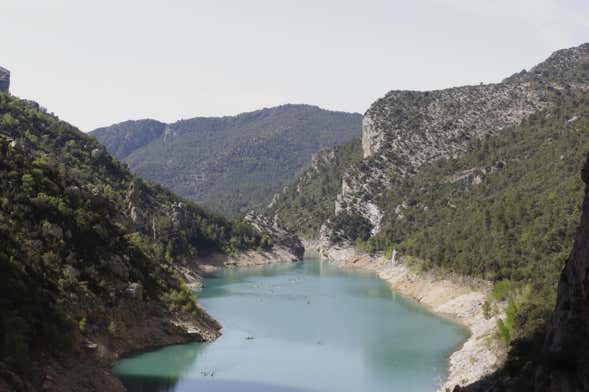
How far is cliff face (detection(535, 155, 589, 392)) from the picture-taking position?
832 inches

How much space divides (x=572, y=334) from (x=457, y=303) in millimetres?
49612

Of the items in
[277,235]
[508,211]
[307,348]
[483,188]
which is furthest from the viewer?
[277,235]

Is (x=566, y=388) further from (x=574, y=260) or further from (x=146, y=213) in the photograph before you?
(x=146, y=213)

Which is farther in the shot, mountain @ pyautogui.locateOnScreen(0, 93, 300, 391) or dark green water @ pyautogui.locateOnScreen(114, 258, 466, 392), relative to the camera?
dark green water @ pyautogui.locateOnScreen(114, 258, 466, 392)

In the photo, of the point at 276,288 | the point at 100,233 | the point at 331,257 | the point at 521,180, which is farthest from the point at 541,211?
the point at 331,257

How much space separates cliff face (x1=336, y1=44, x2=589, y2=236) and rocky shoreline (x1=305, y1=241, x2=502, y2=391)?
29676 millimetres

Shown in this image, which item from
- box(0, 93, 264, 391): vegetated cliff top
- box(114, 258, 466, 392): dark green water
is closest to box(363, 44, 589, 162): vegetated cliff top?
box(114, 258, 466, 392): dark green water

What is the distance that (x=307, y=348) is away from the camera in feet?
176

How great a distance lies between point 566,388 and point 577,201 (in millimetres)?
55487

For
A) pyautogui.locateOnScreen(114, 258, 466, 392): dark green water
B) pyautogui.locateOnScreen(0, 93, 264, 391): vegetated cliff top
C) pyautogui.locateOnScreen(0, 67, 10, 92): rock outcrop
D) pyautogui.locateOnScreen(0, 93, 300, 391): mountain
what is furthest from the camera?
pyautogui.locateOnScreen(0, 67, 10, 92): rock outcrop

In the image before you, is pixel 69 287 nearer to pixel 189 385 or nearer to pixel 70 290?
pixel 70 290

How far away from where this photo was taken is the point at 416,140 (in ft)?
510

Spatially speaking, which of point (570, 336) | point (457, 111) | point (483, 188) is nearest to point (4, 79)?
point (483, 188)

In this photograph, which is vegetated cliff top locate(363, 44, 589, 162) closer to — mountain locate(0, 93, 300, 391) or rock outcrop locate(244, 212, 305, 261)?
rock outcrop locate(244, 212, 305, 261)
